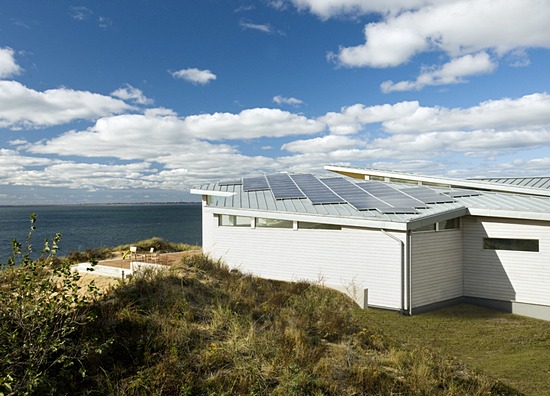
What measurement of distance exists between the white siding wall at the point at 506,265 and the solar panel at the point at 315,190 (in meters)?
5.41

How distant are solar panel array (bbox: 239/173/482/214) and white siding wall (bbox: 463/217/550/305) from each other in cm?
195

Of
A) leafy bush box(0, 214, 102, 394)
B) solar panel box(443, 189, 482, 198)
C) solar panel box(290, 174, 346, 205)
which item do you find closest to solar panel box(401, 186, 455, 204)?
solar panel box(443, 189, 482, 198)

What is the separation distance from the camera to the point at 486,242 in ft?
50.9

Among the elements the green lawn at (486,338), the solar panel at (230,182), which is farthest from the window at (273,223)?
the solar panel at (230,182)

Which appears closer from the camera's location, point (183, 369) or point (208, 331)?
point (183, 369)

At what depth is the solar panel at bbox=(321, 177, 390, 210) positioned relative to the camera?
16.1m

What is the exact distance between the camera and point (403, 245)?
13898 mm

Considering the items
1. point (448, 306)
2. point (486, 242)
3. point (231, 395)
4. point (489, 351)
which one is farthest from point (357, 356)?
point (486, 242)

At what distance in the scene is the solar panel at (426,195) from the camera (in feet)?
55.0

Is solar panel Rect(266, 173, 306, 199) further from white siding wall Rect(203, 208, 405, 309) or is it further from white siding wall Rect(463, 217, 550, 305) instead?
white siding wall Rect(463, 217, 550, 305)

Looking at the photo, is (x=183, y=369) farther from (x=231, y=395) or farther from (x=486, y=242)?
(x=486, y=242)

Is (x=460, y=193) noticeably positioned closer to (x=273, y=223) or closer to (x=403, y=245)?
(x=403, y=245)

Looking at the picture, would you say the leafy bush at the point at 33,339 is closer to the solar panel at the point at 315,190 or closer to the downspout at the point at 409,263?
the downspout at the point at 409,263

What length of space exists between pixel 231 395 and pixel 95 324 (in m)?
3.31
